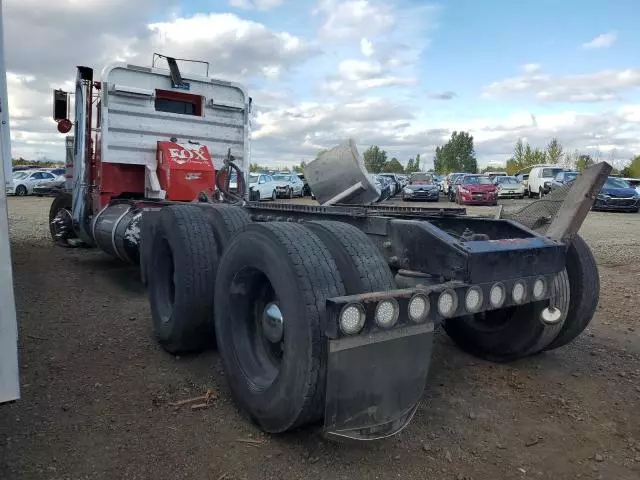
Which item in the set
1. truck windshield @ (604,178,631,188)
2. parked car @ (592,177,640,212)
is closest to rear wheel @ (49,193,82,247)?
parked car @ (592,177,640,212)

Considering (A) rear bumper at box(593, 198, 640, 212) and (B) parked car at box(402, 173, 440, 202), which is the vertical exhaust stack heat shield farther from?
(B) parked car at box(402, 173, 440, 202)

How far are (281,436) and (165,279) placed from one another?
88.5 inches

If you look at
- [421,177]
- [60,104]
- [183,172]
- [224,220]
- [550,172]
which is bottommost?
[224,220]

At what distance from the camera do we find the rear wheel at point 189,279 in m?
4.07

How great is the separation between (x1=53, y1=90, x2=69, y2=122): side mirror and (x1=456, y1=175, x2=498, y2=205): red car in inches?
798

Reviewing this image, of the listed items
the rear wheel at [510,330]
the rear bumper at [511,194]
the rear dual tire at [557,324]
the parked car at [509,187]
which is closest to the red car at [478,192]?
the parked car at [509,187]

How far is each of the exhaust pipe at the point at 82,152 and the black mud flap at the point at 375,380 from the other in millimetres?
6580

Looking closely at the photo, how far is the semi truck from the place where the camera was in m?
2.53

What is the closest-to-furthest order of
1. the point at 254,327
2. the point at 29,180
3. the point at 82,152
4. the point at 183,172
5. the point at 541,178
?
the point at 254,327 → the point at 183,172 → the point at 82,152 → the point at 541,178 → the point at 29,180

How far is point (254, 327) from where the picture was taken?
3436 mm

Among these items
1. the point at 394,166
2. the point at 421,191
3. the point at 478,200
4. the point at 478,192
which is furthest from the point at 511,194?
the point at 394,166

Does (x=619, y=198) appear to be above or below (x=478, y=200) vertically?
above

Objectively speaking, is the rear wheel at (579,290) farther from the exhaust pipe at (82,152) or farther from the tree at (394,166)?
the tree at (394,166)

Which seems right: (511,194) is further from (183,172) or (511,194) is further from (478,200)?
(183,172)
